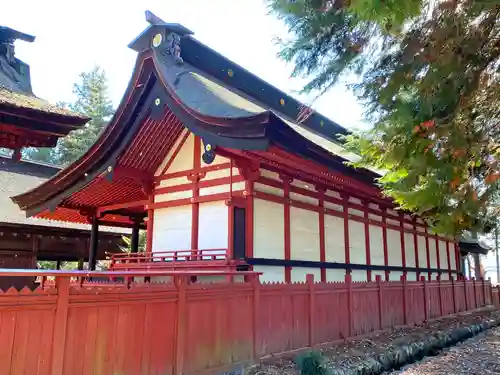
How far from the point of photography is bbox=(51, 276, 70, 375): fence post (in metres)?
3.90

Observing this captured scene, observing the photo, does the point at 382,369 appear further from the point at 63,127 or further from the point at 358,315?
the point at 63,127

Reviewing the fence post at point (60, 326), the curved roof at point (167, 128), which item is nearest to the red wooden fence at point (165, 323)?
the fence post at point (60, 326)

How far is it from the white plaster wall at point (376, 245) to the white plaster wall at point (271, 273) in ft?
12.3

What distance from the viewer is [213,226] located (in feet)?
26.5

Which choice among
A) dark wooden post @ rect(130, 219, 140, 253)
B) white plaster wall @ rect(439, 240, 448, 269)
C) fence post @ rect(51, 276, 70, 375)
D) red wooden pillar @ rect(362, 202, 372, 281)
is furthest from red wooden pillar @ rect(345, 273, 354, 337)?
white plaster wall @ rect(439, 240, 448, 269)

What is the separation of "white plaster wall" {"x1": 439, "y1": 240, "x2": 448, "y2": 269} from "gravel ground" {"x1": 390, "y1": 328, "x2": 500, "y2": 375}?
606cm

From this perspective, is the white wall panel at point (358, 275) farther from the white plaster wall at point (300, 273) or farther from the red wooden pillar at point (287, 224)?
the red wooden pillar at point (287, 224)

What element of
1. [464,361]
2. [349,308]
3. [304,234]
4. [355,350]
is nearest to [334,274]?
[304,234]

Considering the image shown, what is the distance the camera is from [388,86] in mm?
4664

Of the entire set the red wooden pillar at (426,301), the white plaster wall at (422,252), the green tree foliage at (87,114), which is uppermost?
the green tree foliage at (87,114)

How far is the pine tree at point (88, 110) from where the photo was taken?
33.8 meters

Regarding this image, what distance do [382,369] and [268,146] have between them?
3976 mm

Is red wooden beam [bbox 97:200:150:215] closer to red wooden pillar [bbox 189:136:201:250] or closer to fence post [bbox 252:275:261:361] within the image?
red wooden pillar [bbox 189:136:201:250]

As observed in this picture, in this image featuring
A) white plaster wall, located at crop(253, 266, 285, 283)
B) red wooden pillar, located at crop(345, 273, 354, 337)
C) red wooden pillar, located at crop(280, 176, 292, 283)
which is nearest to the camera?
white plaster wall, located at crop(253, 266, 285, 283)
